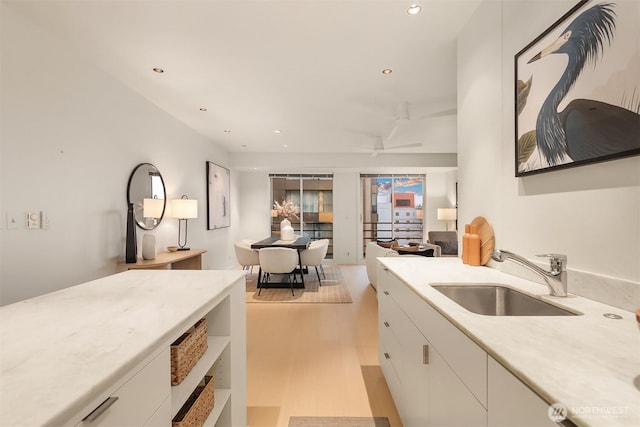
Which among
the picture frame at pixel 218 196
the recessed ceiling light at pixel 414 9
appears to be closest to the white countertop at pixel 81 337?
the recessed ceiling light at pixel 414 9

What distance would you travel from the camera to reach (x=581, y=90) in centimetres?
113

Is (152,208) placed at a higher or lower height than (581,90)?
lower

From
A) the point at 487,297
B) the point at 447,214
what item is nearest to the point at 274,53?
the point at 487,297

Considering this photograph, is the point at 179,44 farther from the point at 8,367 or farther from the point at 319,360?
the point at 319,360

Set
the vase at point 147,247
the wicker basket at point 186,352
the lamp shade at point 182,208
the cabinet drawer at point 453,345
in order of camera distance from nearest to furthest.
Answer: the cabinet drawer at point 453,345 → the wicker basket at point 186,352 → the vase at point 147,247 → the lamp shade at point 182,208

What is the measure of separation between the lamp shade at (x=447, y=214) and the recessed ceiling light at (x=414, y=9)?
5.64 m

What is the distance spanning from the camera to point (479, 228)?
1907mm

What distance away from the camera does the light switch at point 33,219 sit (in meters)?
2.07

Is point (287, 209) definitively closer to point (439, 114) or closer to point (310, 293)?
point (310, 293)

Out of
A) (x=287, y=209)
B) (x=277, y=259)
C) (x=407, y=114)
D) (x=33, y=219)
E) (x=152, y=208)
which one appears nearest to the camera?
(x=33, y=219)

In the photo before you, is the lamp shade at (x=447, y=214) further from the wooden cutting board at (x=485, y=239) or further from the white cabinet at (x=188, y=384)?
the white cabinet at (x=188, y=384)

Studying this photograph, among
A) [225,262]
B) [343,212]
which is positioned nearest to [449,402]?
[225,262]

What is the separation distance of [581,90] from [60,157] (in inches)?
130

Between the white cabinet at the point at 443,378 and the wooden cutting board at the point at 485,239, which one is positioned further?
the wooden cutting board at the point at 485,239
